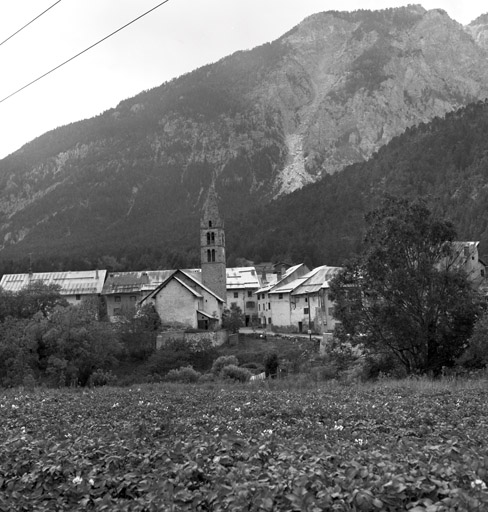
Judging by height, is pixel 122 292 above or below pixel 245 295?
above

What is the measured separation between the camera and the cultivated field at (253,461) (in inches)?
228

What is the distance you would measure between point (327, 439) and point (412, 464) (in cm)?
285

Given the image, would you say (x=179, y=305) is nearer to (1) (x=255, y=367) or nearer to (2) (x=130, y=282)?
(2) (x=130, y=282)

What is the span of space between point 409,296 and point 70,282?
72870 mm

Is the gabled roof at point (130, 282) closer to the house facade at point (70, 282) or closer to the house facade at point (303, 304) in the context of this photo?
the house facade at point (70, 282)

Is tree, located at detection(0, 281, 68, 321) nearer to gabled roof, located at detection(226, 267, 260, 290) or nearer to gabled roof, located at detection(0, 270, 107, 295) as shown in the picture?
gabled roof, located at detection(0, 270, 107, 295)

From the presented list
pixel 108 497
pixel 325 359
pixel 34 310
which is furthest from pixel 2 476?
pixel 34 310

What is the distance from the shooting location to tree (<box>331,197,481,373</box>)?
32812 millimetres

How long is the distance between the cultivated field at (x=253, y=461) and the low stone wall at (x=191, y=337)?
55981mm

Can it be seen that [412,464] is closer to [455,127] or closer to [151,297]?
[151,297]

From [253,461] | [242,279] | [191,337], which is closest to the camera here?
[253,461]

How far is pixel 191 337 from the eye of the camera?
70000mm

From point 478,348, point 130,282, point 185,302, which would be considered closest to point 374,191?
point 130,282

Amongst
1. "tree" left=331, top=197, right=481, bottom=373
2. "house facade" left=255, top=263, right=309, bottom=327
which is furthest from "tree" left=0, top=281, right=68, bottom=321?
"tree" left=331, top=197, right=481, bottom=373
